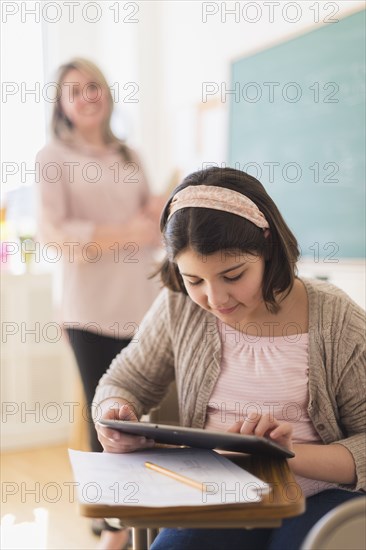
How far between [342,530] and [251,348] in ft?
1.78

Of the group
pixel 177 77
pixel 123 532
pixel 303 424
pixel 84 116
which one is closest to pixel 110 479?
pixel 303 424

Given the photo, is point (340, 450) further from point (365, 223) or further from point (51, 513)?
point (51, 513)

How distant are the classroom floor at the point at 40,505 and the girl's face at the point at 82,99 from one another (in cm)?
142

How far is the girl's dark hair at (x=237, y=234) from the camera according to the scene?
4.04 feet

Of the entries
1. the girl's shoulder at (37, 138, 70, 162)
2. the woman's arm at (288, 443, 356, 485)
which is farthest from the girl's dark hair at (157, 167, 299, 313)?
the girl's shoulder at (37, 138, 70, 162)

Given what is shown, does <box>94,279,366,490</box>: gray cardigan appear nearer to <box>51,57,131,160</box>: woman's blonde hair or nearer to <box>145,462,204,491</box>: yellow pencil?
<box>145,462,204,491</box>: yellow pencil

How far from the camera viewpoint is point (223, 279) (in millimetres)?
Result: 1263

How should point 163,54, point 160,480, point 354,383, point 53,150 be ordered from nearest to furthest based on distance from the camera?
point 160,480
point 354,383
point 53,150
point 163,54

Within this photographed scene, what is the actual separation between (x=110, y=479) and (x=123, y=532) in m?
1.15

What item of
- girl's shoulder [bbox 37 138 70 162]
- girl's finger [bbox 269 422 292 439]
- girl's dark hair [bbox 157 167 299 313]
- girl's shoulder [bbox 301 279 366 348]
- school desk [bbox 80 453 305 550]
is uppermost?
girl's shoulder [bbox 37 138 70 162]

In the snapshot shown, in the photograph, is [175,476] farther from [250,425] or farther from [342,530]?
[342,530]

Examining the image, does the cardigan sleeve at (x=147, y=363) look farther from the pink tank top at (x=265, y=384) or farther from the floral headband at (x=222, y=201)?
the floral headband at (x=222, y=201)

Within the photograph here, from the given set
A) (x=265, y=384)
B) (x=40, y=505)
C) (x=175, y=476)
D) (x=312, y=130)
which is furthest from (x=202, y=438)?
(x=40, y=505)

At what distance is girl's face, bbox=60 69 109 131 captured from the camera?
2.23 metres
